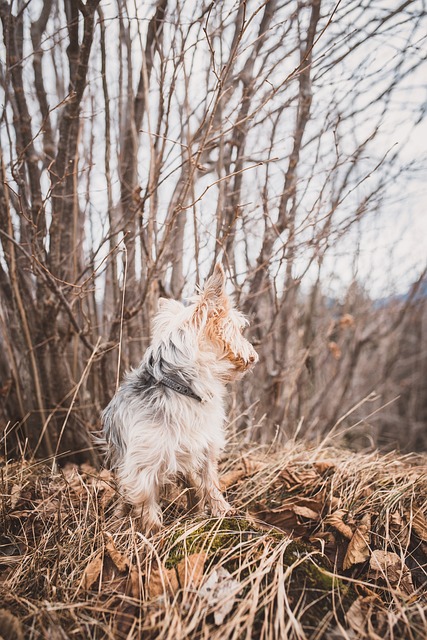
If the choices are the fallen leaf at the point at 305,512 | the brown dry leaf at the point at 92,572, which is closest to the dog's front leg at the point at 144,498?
the brown dry leaf at the point at 92,572

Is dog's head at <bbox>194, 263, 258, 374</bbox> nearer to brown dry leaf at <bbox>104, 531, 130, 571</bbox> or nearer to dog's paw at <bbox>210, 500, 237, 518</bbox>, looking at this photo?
dog's paw at <bbox>210, 500, 237, 518</bbox>

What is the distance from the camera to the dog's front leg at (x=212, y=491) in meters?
2.50

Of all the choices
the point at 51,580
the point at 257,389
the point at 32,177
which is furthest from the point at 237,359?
the point at 257,389

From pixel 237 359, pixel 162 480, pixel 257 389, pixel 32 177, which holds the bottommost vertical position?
pixel 257 389

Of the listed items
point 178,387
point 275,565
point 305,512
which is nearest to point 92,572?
point 275,565

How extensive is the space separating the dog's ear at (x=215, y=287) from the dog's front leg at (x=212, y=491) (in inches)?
41.5

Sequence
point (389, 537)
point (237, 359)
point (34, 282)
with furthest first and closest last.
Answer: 1. point (34, 282)
2. point (237, 359)
3. point (389, 537)

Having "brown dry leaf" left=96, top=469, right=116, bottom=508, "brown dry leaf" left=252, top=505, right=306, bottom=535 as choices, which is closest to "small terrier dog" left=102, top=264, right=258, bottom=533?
"brown dry leaf" left=96, top=469, right=116, bottom=508

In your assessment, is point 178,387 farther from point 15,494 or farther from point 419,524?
point 419,524

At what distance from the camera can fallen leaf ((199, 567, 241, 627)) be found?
1692 millimetres

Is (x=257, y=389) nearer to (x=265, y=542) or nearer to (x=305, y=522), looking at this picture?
(x=305, y=522)

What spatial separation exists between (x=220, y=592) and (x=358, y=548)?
2.85 ft

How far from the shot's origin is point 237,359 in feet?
8.71

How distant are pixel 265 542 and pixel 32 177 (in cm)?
315
